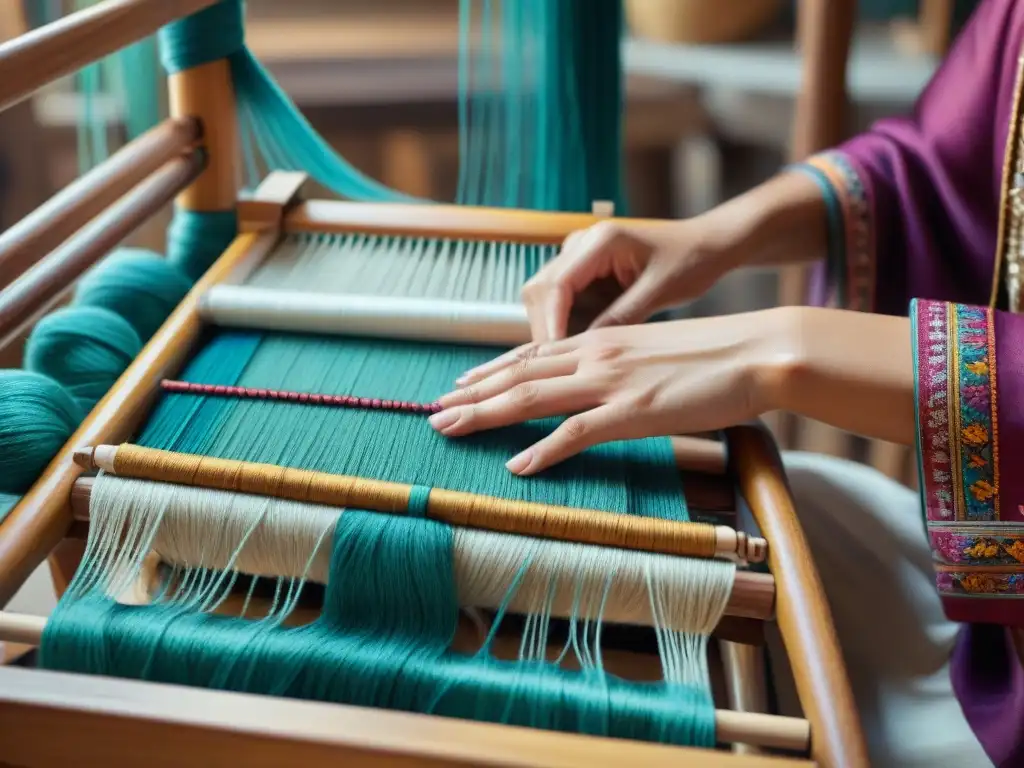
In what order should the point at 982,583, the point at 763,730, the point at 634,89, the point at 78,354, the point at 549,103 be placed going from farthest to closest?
the point at 634,89 < the point at 549,103 < the point at 78,354 < the point at 982,583 < the point at 763,730

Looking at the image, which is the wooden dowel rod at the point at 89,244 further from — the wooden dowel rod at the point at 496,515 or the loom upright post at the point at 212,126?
the wooden dowel rod at the point at 496,515

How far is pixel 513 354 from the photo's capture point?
675mm

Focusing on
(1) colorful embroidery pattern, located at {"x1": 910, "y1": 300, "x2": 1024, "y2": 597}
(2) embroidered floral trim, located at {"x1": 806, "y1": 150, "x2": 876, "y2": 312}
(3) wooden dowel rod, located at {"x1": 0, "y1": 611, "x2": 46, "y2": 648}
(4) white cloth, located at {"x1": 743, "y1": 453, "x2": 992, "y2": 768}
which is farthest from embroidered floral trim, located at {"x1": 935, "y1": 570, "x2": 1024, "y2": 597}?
(3) wooden dowel rod, located at {"x1": 0, "y1": 611, "x2": 46, "y2": 648}

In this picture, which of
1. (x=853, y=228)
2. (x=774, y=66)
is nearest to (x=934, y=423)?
(x=853, y=228)

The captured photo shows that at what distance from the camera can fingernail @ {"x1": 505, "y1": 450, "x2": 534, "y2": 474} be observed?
61 centimetres

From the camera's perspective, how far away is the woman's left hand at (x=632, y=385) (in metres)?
0.61

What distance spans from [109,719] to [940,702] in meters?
0.54

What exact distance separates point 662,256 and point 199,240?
44 centimetres

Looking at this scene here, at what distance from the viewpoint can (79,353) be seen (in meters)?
0.71

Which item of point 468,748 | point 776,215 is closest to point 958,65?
point 776,215

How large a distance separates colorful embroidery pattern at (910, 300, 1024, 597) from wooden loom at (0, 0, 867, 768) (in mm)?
92

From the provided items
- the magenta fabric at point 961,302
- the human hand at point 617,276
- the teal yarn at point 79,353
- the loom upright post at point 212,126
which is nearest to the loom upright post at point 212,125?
the loom upright post at point 212,126

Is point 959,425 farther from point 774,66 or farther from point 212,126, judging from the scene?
point 774,66

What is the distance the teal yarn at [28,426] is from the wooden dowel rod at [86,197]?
0.23 feet
